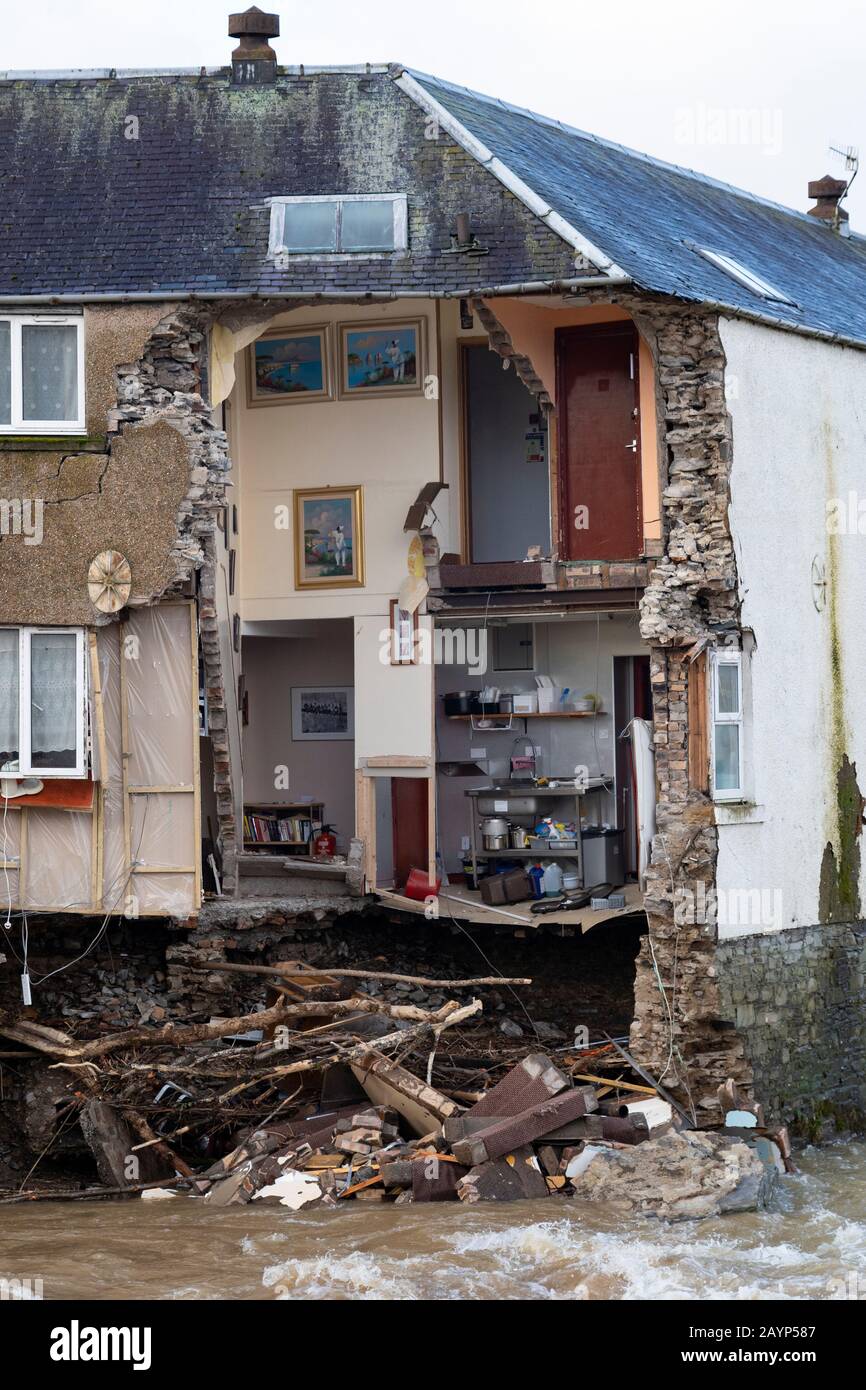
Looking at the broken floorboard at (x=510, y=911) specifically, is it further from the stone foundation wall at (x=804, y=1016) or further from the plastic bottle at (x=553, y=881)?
the stone foundation wall at (x=804, y=1016)

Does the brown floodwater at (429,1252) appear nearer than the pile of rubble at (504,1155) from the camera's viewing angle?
Yes

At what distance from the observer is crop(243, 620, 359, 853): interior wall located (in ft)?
74.5

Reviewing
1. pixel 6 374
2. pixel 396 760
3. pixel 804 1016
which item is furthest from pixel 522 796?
pixel 6 374

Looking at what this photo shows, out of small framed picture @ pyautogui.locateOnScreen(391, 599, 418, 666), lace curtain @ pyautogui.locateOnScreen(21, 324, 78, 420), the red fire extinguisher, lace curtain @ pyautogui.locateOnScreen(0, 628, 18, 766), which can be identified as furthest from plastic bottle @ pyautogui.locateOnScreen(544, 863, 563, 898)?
lace curtain @ pyautogui.locateOnScreen(21, 324, 78, 420)

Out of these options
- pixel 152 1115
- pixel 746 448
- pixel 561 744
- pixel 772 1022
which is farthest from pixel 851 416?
pixel 152 1115

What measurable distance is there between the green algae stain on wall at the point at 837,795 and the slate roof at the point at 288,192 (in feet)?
8.25

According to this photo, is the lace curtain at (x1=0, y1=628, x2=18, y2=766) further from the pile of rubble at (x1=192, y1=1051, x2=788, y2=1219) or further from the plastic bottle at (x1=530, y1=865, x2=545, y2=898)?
the plastic bottle at (x1=530, y1=865, x2=545, y2=898)

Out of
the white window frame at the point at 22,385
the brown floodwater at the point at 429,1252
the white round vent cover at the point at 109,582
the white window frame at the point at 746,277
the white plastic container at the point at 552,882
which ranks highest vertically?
the white window frame at the point at 746,277

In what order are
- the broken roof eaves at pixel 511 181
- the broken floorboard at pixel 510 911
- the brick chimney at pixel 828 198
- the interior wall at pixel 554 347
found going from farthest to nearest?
the brick chimney at pixel 828 198
the broken floorboard at pixel 510 911
the interior wall at pixel 554 347
the broken roof eaves at pixel 511 181

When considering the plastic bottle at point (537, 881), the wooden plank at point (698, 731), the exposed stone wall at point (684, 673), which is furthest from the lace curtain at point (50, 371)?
the plastic bottle at point (537, 881)

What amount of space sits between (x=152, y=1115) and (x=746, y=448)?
8590 mm

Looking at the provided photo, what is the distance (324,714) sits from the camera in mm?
22844

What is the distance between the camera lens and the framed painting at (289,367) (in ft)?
70.7
